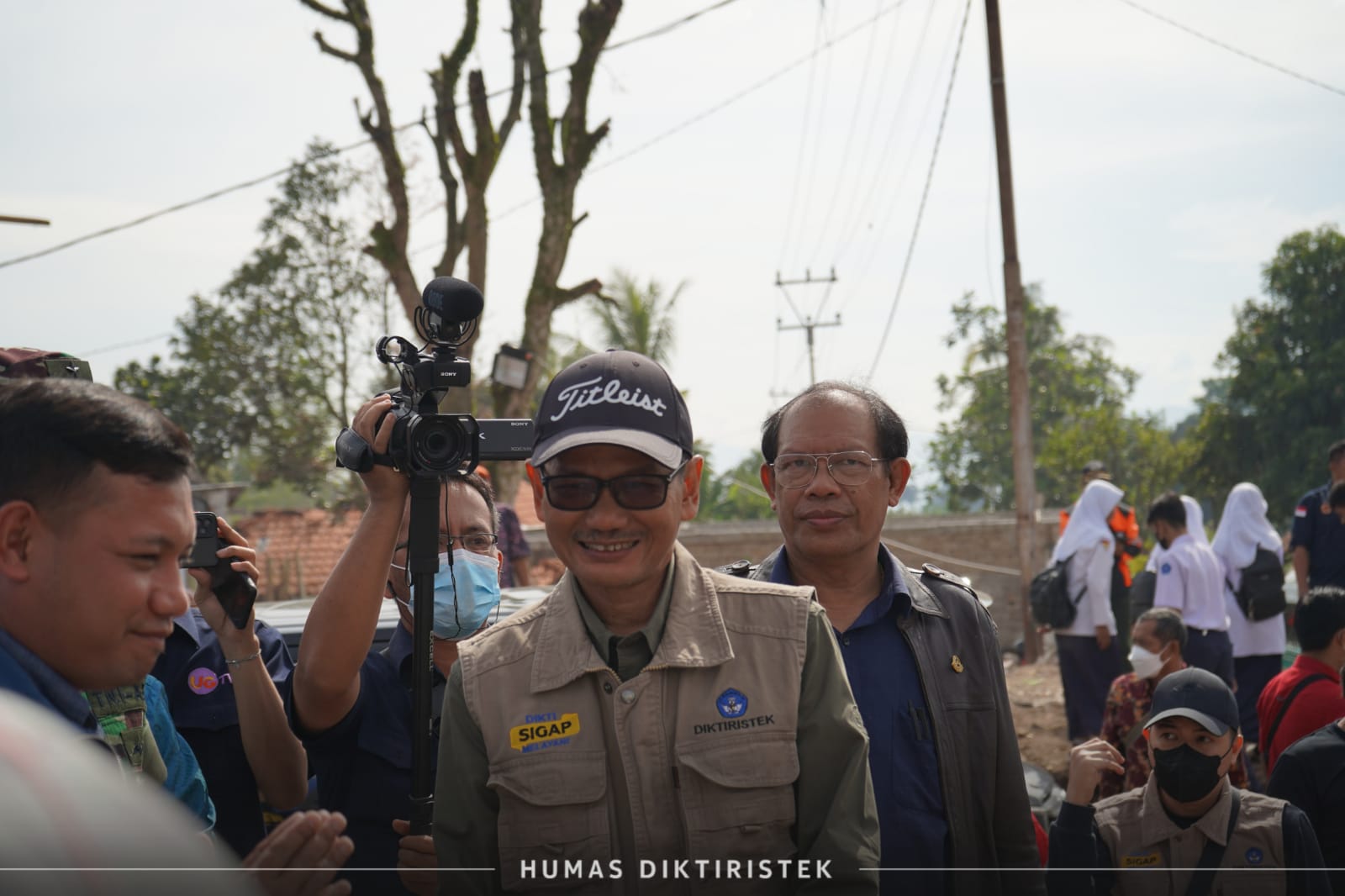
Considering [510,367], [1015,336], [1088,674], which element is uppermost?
[1015,336]

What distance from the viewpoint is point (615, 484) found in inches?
80.3

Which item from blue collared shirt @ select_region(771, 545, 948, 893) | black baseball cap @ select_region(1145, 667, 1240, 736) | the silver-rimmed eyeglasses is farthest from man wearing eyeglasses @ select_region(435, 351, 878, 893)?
black baseball cap @ select_region(1145, 667, 1240, 736)

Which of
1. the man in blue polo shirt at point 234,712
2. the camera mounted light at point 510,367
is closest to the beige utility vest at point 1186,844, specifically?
the man in blue polo shirt at point 234,712

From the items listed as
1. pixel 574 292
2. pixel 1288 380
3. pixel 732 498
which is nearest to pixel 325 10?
pixel 574 292

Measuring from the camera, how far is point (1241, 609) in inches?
291

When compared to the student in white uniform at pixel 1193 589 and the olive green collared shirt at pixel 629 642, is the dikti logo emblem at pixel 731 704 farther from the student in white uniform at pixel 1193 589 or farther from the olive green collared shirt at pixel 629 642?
the student in white uniform at pixel 1193 589

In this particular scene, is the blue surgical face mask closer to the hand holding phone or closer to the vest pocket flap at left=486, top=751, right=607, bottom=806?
the hand holding phone

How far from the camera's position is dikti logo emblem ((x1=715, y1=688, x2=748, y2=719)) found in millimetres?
1985

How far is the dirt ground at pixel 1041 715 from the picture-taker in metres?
7.96

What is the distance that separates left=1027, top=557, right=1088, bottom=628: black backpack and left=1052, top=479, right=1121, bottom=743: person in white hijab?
0.03m

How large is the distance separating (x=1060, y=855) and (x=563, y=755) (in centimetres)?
176

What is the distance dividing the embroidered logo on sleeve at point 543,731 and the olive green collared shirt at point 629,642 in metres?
0.13

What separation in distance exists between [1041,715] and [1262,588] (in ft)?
8.15

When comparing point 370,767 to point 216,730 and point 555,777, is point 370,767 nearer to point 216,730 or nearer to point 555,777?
point 216,730
